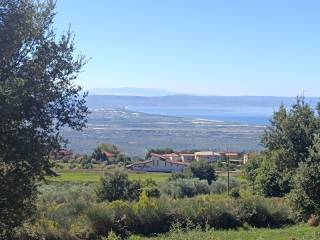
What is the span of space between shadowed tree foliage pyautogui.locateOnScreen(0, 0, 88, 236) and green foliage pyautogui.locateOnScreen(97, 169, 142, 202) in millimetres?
25418

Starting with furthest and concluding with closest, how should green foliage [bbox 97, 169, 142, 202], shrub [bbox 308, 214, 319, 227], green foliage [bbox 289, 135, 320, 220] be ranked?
green foliage [bbox 97, 169, 142, 202]
shrub [bbox 308, 214, 319, 227]
green foliage [bbox 289, 135, 320, 220]

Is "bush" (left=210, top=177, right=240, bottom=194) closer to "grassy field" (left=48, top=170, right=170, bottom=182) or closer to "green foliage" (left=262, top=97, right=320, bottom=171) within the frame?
"grassy field" (left=48, top=170, right=170, bottom=182)

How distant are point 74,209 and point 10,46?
15.0 meters

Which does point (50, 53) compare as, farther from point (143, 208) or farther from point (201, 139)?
point (201, 139)

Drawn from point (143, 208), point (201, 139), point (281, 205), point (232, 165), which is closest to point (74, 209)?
point (143, 208)

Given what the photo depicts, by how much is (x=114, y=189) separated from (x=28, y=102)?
2673 centimetres

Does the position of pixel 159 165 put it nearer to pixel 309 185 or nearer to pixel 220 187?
pixel 220 187

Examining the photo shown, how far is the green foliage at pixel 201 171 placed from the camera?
6044 cm

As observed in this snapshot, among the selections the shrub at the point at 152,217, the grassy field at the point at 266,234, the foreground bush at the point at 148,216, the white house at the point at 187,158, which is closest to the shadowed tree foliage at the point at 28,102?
the foreground bush at the point at 148,216

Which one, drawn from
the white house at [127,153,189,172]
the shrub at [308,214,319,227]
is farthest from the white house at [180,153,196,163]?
the shrub at [308,214,319,227]

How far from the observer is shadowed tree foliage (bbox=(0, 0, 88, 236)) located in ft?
33.7

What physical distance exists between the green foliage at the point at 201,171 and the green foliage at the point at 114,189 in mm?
23325

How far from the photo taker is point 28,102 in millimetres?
10547

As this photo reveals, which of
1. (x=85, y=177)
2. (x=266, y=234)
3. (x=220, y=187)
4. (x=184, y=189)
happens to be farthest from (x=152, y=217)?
(x=85, y=177)
